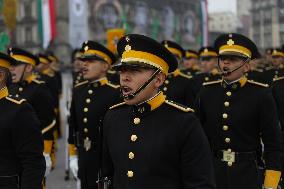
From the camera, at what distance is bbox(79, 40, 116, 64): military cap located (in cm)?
573

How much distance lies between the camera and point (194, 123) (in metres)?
2.99

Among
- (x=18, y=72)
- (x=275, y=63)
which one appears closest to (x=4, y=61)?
(x=18, y=72)

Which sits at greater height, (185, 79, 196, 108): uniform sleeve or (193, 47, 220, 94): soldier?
(193, 47, 220, 94): soldier

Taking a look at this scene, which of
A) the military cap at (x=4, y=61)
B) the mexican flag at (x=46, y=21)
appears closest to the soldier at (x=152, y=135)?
the military cap at (x=4, y=61)

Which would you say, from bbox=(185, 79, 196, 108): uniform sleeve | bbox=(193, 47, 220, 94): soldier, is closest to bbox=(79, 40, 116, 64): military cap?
bbox=(185, 79, 196, 108): uniform sleeve

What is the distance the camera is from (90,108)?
569cm

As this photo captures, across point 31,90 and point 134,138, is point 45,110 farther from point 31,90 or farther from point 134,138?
point 134,138

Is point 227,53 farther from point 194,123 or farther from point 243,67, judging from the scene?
point 194,123

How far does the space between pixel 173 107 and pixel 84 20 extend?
3391 cm

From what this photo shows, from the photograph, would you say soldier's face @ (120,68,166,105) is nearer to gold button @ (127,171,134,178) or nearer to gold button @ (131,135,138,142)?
gold button @ (131,135,138,142)

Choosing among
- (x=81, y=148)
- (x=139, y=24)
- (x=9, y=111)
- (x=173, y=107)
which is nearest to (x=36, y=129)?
(x=9, y=111)

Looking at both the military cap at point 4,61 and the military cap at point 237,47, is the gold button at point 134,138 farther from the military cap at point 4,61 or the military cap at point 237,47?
the military cap at point 237,47

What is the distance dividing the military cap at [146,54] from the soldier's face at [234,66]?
1.66m

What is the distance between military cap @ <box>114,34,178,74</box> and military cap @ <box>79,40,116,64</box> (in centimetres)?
258
